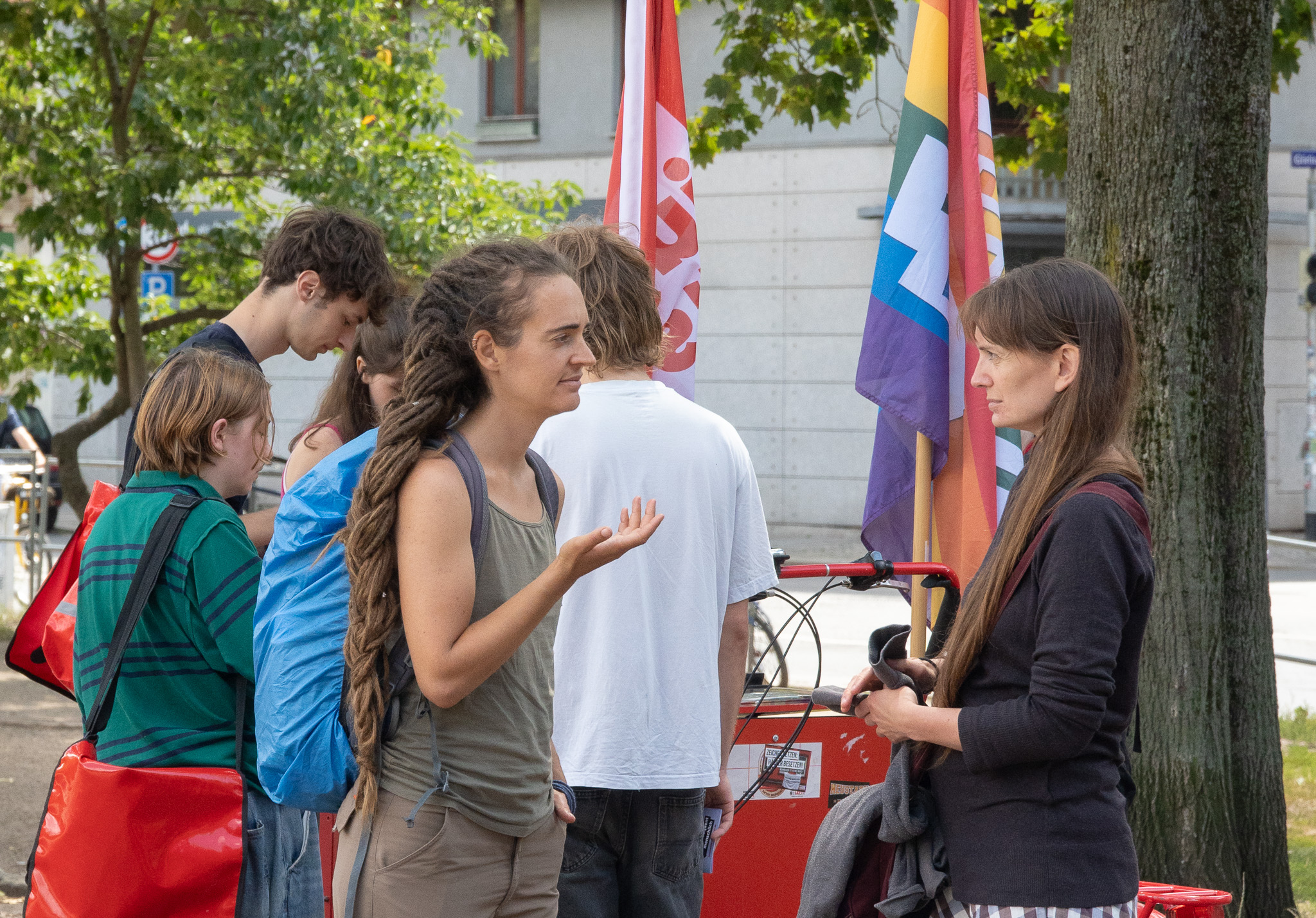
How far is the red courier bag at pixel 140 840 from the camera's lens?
7.97 feet

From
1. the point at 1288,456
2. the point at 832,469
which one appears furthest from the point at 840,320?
the point at 1288,456

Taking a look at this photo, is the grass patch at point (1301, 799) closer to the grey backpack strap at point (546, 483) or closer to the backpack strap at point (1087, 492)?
the backpack strap at point (1087, 492)

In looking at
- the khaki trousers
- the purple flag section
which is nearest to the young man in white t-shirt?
the khaki trousers

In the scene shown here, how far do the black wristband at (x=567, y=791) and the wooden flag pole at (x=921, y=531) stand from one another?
5.67 feet

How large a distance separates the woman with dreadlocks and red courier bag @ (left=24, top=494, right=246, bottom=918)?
1.79 feet

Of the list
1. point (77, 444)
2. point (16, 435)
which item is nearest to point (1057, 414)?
point (77, 444)

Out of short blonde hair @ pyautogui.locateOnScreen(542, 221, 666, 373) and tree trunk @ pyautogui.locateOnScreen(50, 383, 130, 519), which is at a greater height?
short blonde hair @ pyautogui.locateOnScreen(542, 221, 666, 373)

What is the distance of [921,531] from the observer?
13.0 feet

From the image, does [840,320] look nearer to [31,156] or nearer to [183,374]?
[31,156]

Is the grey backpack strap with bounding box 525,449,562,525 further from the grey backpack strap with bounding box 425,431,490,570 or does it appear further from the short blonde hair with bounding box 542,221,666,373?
the short blonde hair with bounding box 542,221,666,373

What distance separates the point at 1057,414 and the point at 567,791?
1074 millimetres

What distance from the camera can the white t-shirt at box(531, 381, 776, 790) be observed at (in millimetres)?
2609

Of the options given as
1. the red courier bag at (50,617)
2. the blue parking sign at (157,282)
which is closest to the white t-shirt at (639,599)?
the red courier bag at (50,617)

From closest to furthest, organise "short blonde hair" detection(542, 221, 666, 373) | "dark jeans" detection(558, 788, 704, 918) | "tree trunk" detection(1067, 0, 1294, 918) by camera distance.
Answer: "dark jeans" detection(558, 788, 704, 918) < "short blonde hair" detection(542, 221, 666, 373) < "tree trunk" detection(1067, 0, 1294, 918)
